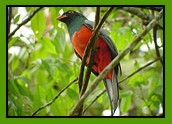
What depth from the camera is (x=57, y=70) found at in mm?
3156

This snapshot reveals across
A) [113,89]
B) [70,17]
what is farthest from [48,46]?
[113,89]

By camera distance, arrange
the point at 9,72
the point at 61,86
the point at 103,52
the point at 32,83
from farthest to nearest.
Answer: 1. the point at 32,83
2. the point at 61,86
3. the point at 9,72
4. the point at 103,52

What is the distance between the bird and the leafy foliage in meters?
0.10

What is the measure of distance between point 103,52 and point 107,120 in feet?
1.02

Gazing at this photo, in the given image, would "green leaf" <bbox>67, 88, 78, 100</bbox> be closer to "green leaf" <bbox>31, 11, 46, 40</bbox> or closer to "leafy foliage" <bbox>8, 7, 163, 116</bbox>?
"leafy foliage" <bbox>8, 7, 163, 116</bbox>

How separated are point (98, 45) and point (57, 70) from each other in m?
0.54

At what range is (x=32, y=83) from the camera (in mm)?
3316

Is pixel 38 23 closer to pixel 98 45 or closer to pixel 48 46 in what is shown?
pixel 48 46

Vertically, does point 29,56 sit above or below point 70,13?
below

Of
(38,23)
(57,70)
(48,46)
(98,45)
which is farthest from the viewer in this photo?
(57,70)

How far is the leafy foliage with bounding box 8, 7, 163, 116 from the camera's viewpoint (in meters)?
2.85

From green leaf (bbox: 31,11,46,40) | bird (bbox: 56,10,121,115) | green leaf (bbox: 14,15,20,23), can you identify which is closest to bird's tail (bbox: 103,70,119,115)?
bird (bbox: 56,10,121,115)

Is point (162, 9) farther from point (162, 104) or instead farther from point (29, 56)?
point (29, 56)

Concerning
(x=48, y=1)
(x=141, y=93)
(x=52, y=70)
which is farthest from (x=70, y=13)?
(x=141, y=93)
